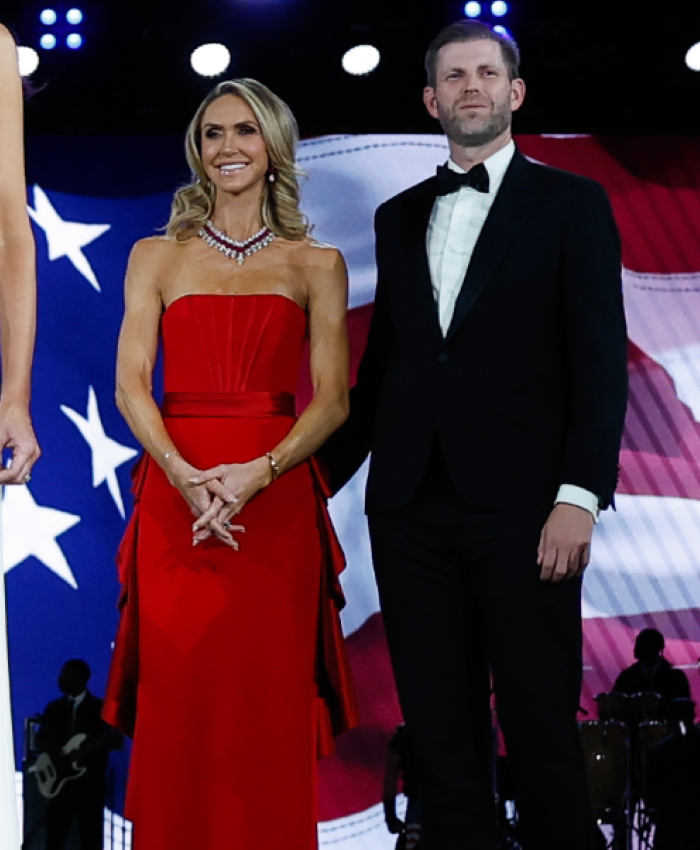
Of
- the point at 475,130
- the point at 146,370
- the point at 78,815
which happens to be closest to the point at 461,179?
the point at 475,130

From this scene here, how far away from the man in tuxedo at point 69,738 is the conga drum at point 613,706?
2015 mm

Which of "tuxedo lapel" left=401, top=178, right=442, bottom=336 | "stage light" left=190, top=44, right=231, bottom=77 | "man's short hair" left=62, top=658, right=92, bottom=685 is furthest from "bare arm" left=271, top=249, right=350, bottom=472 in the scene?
"man's short hair" left=62, top=658, right=92, bottom=685

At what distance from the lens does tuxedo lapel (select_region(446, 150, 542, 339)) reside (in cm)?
256

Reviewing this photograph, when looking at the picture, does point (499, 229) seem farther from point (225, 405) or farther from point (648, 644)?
point (648, 644)

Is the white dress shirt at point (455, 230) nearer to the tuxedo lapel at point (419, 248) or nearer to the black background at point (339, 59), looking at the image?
the tuxedo lapel at point (419, 248)

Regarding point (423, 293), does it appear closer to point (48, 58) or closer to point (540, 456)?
point (540, 456)

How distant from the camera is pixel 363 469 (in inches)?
213

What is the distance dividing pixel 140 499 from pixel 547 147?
3244mm

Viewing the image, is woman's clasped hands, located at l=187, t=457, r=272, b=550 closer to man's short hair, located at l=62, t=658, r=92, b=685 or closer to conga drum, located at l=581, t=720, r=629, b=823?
conga drum, located at l=581, t=720, r=629, b=823

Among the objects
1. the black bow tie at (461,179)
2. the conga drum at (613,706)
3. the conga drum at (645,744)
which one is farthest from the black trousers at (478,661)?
the conga drum at (613,706)

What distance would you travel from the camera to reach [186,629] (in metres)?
2.70

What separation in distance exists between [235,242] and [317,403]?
42cm

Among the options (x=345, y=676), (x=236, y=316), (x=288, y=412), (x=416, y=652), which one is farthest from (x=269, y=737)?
(x=236, y=316)

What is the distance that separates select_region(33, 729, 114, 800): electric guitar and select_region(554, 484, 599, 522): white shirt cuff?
333 cm
